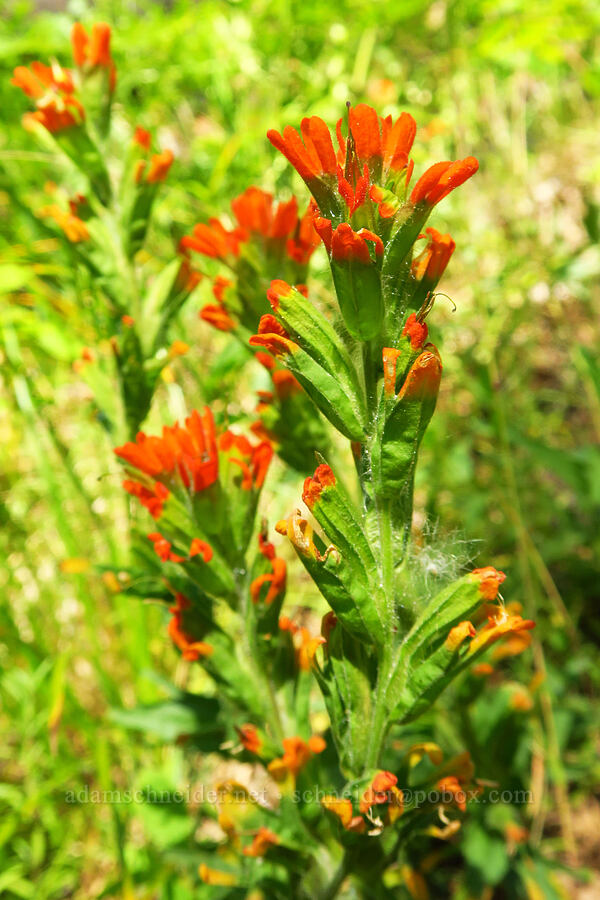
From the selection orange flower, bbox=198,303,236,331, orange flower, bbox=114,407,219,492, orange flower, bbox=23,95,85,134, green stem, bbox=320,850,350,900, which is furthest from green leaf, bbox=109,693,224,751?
orange flower, bbox=23,95,85,134

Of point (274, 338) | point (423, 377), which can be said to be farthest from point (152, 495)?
point (423, 377)

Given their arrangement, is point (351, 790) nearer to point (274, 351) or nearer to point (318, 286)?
point (274, 351)

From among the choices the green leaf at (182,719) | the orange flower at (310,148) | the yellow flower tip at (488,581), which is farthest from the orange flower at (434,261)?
the green leaf at (182,719)

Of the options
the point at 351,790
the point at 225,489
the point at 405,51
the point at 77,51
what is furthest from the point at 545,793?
the point at 405,51

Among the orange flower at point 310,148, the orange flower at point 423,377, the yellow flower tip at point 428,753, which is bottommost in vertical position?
the yellow flower tip at point 428,753

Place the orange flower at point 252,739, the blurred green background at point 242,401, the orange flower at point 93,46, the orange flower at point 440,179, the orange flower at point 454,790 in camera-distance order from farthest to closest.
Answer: the blurred green background at point 242,401
the orange flower at point 93,46
the orange flower at point 252,739
the orange flower at point 454,790
the orange flower at point 440,179

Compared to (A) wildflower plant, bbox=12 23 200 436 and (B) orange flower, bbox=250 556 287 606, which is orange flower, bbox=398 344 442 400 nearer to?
(B) orange flower, bbox=250 556 287 606

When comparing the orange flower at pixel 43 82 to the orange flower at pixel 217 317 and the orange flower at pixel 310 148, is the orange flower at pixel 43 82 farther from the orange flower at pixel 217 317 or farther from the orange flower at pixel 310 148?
the orange flower at pixel 310 148
